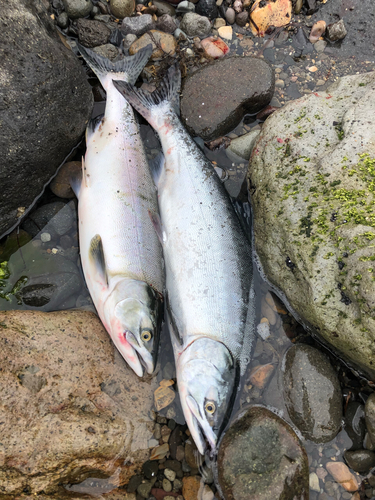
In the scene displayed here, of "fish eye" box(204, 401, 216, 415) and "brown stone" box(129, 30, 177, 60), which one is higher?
"brown stone" box(129, 30, 177, 60)

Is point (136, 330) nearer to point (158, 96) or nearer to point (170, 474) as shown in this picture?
point (170, 474)

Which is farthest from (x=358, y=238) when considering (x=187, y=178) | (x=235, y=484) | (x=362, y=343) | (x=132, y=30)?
(x=132, y=30)

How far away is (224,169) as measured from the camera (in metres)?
4.50

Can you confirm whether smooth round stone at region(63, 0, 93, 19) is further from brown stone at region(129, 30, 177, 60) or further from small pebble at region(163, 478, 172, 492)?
small pebble at region(163, 478, 172, 492)

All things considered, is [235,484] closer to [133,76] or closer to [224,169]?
[224,169]

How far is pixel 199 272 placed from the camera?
12.0ft

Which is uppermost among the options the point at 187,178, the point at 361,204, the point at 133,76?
the point at 133,76

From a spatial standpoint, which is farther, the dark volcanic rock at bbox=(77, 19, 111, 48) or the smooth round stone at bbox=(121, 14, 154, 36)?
the smooth round stone at bbox=(121, 14, 154, 36)

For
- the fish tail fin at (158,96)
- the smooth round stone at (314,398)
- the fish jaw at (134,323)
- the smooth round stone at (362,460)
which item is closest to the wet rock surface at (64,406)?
the fish jaw at (134,323)

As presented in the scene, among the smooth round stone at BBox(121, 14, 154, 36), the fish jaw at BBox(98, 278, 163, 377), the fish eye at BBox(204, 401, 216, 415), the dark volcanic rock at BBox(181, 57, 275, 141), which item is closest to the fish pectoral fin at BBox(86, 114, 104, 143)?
the dark volcanic rock at BBox(181, 57, 275, 141)

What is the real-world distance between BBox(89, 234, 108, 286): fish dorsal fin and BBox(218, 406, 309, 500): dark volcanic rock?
6.62 feet

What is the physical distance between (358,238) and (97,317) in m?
2.71

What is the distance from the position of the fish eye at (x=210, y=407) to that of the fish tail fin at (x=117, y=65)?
12.4ft

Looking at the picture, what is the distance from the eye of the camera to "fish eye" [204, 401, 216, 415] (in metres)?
3.26
